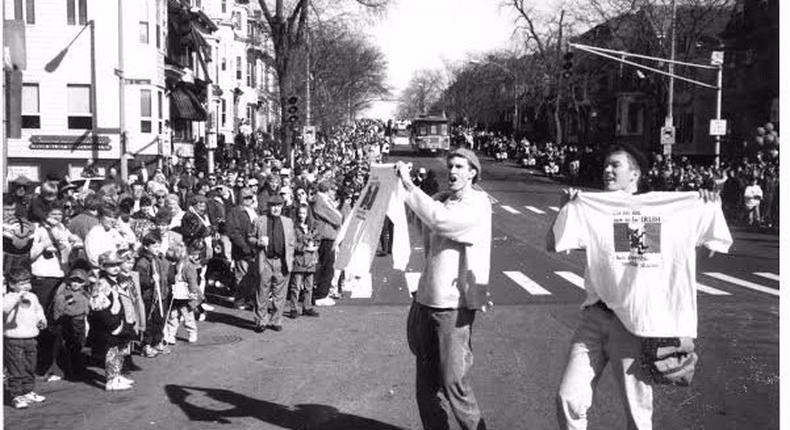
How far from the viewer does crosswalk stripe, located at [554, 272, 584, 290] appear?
48.8 ft

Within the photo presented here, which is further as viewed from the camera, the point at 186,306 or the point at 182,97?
the point at 182,97

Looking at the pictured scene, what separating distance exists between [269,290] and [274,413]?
419cm

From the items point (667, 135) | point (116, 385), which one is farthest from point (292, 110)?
point (116, 385)

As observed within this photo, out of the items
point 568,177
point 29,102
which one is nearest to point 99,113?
point 29,102

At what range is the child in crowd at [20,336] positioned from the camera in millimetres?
7277

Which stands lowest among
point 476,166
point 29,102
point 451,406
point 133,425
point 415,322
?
point 133,425

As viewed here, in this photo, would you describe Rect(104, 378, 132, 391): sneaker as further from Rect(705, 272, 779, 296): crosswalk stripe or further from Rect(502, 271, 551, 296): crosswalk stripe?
Rect(705, 272, 779, 296): crosswalk stripe

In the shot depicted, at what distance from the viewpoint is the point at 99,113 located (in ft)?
113

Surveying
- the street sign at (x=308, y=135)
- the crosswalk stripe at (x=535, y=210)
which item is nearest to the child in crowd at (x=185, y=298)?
the crosswalk stripe at (x=535, y=210)

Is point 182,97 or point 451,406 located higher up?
point 182,97

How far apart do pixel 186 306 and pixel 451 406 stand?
203 inches

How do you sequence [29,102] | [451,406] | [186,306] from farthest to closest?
1. [29,102]
2. [186,306]
3. [451,406]

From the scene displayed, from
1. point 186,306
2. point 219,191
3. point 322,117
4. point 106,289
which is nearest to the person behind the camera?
point 106,289

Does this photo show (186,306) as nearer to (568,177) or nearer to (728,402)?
(728,402)
